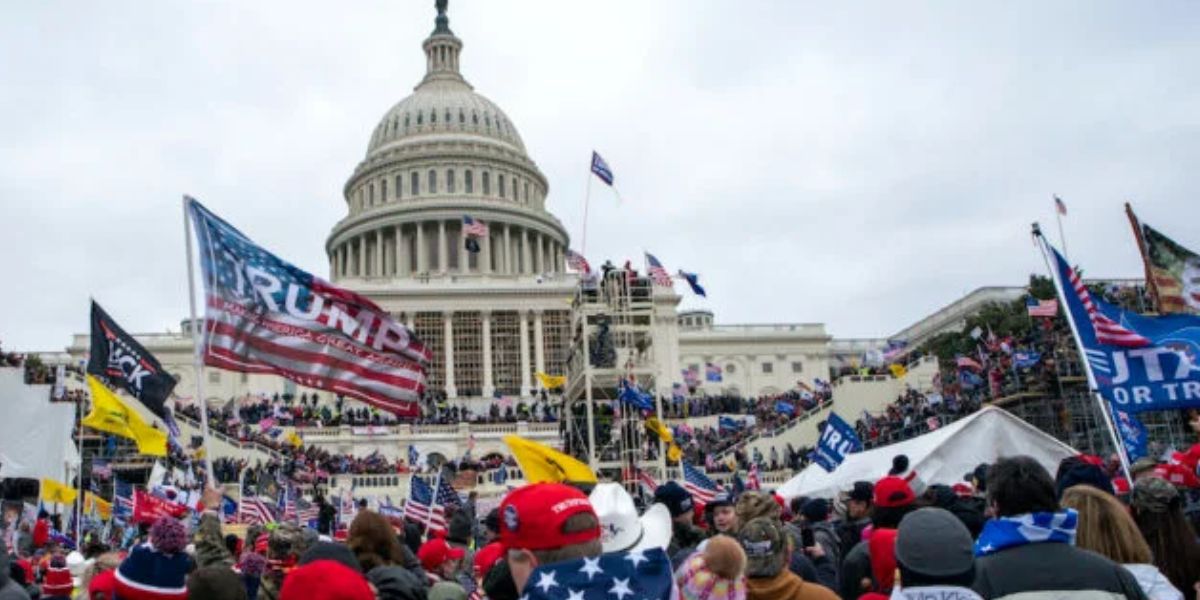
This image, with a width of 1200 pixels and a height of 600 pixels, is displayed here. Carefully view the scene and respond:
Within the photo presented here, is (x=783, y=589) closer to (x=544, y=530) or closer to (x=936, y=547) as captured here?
(x=936, y=547)

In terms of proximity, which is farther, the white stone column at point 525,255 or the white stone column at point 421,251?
the white stone column at point 525,255

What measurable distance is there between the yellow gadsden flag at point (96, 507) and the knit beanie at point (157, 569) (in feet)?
59.4

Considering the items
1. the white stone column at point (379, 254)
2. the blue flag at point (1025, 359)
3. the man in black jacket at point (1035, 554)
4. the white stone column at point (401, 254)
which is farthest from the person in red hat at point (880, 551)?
the white stone column at point (379, 254)

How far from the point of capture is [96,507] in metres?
22.0

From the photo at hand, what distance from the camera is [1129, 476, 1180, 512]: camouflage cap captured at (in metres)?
5.77

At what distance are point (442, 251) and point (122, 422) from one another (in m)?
76.0

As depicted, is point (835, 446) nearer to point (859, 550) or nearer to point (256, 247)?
point (256, 247)

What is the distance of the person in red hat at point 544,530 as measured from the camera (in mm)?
3668

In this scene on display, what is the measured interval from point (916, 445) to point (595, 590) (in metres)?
Result: 12.6

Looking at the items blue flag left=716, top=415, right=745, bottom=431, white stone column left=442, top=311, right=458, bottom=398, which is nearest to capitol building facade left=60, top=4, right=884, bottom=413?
white stone column left=442, top=311, right=458, bottom=398

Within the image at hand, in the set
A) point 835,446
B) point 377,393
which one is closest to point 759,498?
point 377,393

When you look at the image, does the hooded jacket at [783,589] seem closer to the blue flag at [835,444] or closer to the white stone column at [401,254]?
the blue flag at [835,444]

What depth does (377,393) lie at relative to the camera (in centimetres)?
1271

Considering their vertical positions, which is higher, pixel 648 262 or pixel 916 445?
pixel 648 262
